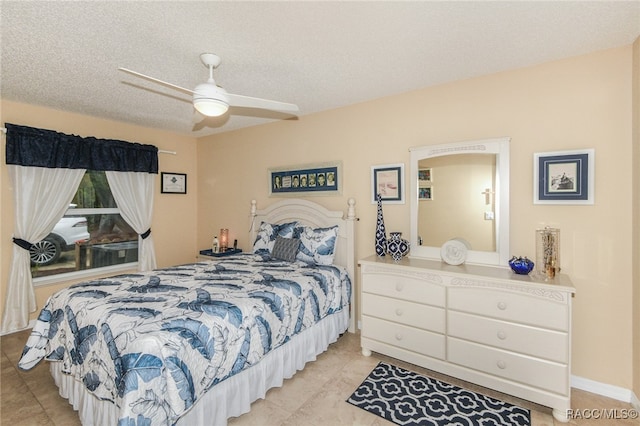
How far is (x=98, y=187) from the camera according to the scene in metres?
3.98

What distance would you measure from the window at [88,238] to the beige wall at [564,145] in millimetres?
3375

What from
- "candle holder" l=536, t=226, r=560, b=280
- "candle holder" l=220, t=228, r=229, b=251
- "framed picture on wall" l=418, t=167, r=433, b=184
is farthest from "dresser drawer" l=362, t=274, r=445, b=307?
"candle holder" l=220, t=228, r=229, b=251

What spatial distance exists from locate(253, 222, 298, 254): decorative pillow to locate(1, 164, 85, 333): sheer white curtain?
2349 millimetres

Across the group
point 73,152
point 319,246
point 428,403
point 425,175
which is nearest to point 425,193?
point 425,175

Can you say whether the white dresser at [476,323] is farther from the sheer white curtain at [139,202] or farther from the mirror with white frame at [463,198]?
the sheer white curtain at [139,202]

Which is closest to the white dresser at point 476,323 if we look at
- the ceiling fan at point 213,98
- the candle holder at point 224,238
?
the ceiling fan at point 213,98

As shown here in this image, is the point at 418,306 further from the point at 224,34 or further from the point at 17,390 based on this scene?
the point at 17,390

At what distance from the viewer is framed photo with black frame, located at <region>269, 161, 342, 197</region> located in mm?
3536

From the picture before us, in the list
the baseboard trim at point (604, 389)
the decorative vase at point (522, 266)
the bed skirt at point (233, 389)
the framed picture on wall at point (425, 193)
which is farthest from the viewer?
the framed picture on wall at point (425, 193)

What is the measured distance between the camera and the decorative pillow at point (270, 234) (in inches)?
138

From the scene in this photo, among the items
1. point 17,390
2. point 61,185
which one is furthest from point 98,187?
point 17,390

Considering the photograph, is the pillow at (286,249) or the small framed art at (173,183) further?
the small framed art at (173,183)

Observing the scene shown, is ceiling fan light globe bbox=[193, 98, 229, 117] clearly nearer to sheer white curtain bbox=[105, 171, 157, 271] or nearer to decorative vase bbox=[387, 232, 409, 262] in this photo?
decorative vase bbox=[387, 232, 409, 262]

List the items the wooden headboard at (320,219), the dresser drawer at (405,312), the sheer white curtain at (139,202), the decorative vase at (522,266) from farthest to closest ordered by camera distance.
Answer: the sheer white curtain at (139,202), the wooden headboard at (320,219), the dresser drawer at (405,312), the decorative vase at (522,266)
